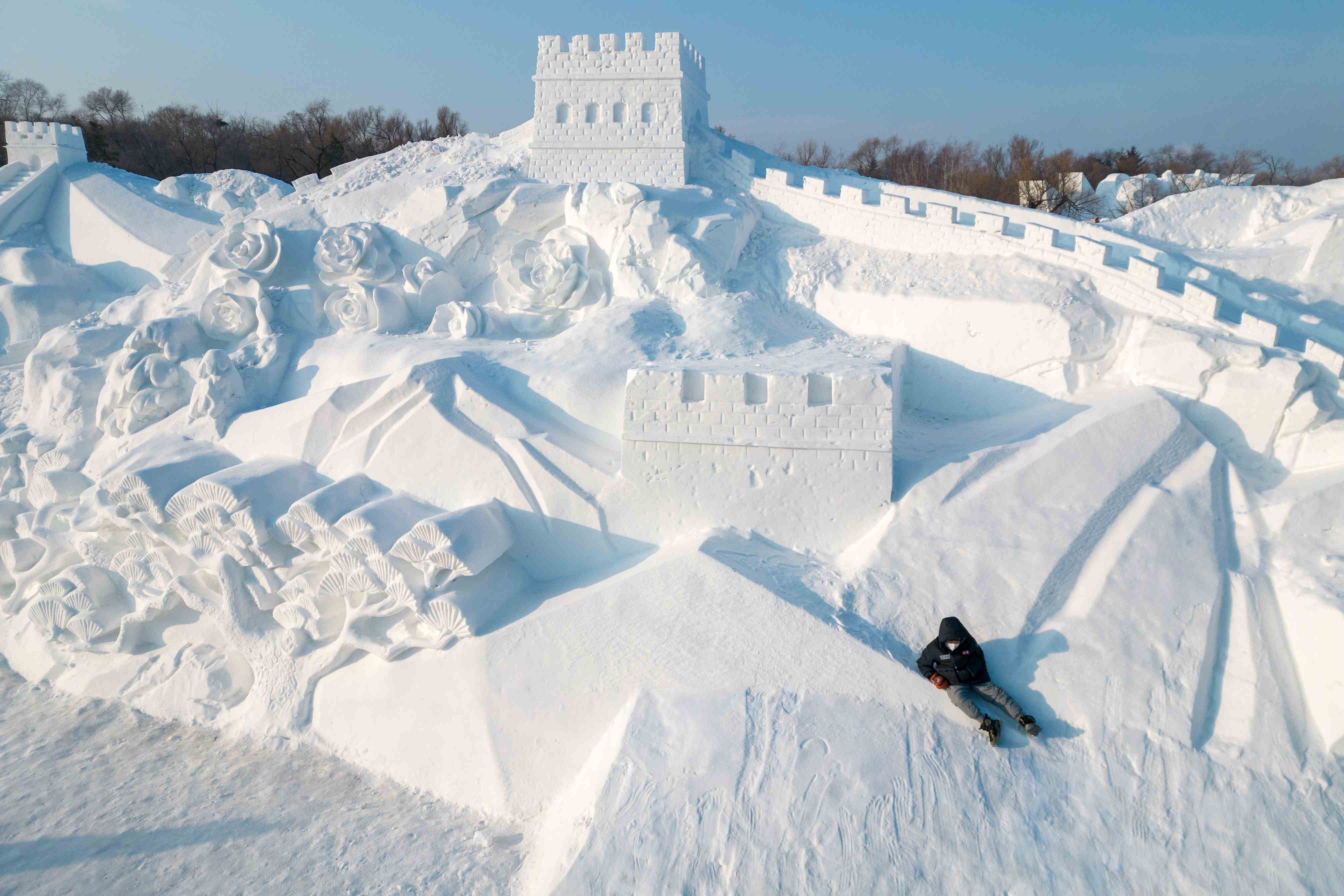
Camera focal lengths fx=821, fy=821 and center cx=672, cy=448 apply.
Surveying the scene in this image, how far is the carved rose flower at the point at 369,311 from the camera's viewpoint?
9.68 meters

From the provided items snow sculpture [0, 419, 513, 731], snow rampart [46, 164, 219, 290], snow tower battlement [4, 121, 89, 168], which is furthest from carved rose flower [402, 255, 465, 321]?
snow tower battlement [4, 121, 89, 168]

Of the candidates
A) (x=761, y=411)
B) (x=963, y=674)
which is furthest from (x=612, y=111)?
(x=963, y=674)

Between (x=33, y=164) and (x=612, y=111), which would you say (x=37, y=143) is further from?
(x=612, y=111)

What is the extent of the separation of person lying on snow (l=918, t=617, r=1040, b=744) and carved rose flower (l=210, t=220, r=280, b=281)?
896 centimetres

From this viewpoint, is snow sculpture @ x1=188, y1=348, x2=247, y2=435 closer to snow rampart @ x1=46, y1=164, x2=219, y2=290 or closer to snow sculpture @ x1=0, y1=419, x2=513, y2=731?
snow sculpture @ x1=0, y1=419, x2=513, y2=731

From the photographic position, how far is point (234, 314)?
9883mm

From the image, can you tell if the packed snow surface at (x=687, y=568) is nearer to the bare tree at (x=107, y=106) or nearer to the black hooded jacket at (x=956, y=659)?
the black hooded jacket at (x=956, y=659)

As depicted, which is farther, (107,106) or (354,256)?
(107,106)

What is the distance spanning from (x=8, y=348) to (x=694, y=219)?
1055cm

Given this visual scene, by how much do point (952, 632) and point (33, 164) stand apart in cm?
1721

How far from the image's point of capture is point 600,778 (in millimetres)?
5387

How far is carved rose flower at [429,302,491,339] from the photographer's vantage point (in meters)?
9.36

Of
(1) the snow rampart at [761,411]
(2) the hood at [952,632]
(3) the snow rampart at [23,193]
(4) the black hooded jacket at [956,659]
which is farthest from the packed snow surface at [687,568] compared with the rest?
(3) the snow rampart at [23,193]

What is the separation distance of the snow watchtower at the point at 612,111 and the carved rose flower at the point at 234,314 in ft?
13.1
